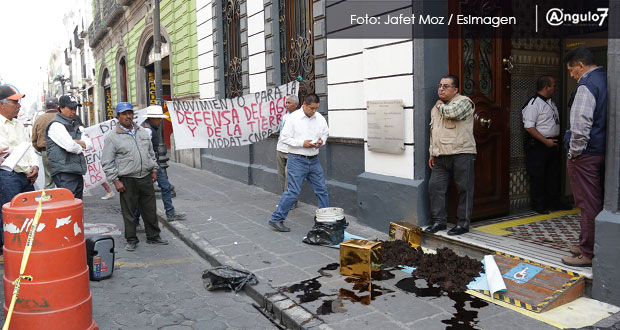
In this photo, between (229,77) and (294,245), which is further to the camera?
(229,77)

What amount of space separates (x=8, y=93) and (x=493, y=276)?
565 cm

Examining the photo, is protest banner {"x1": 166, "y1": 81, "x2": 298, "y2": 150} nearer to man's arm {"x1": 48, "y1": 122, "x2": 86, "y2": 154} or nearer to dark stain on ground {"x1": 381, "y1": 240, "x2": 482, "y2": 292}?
man's arm {"x1": 48, "y1": 122, "x2": 86, "y2": 154}

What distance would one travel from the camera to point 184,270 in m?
5.66

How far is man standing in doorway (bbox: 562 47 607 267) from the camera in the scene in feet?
14.0

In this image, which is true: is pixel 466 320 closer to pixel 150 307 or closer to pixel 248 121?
pixel 150 307

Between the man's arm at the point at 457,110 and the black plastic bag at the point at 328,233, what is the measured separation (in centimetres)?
178

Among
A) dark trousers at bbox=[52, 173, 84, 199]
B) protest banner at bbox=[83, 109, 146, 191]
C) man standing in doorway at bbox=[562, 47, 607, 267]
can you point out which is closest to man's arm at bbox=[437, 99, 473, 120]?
man standing in doorway at bbox=[562, 47, 607, 267]

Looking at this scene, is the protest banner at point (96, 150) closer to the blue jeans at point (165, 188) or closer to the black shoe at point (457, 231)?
Answer: the blue jeans at point (165, 188)

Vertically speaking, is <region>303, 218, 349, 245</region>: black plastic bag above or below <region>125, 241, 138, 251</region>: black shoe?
above

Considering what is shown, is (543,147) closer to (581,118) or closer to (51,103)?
(581,118)

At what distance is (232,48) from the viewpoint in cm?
1193

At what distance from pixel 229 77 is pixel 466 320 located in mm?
9543

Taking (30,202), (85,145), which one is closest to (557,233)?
(30,202)

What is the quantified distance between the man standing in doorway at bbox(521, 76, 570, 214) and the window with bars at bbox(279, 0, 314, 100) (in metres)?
3.61
